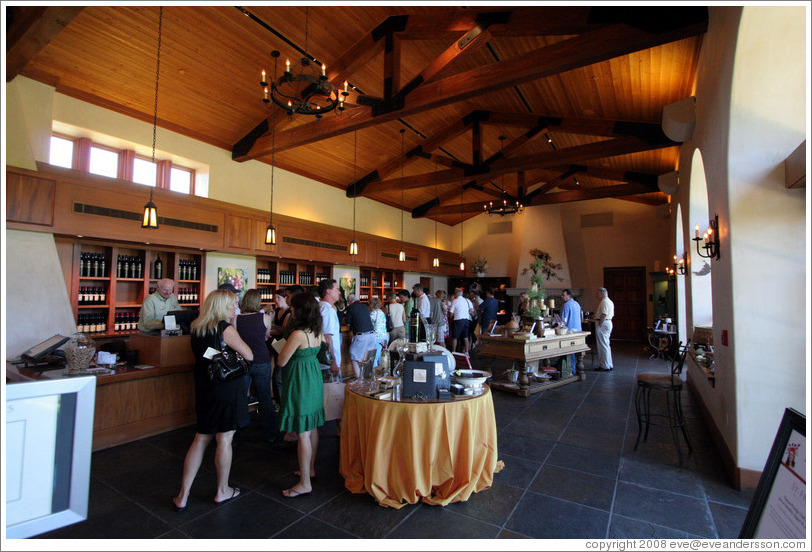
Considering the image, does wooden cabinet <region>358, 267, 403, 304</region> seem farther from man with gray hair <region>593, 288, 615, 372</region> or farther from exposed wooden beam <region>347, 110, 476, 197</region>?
man with gray hair <region>593, 288, 615, 372</region>

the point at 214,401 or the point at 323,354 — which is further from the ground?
the point at 323,354

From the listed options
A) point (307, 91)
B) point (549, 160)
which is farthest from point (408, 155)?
point (307, 91)

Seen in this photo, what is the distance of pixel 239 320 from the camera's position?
3771 millimetres

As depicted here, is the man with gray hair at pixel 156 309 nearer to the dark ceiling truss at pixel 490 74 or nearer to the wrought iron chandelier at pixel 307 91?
the wrought iron chandelier at pixel 307 91

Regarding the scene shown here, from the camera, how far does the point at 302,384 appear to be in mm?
2980

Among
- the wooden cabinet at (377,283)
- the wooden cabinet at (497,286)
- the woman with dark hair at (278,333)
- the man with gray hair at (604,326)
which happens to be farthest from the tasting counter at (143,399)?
the wooden cabinet at (497,286)

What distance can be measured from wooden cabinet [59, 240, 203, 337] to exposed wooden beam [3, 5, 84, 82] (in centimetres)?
271

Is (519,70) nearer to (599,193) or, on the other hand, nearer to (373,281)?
(599,193)

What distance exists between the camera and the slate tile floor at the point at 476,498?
2527 millimetres

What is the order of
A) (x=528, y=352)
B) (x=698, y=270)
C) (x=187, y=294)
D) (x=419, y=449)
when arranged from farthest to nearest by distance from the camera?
(x=187, y=294)
(x=698, y=270)
(x=528, y=352)
(x=419, y=449)

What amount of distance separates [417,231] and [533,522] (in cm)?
1084

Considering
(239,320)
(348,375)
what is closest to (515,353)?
(348,375)

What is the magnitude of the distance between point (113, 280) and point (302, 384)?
4231 millimetres

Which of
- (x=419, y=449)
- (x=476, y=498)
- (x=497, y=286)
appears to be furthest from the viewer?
(x=497, y=286)
